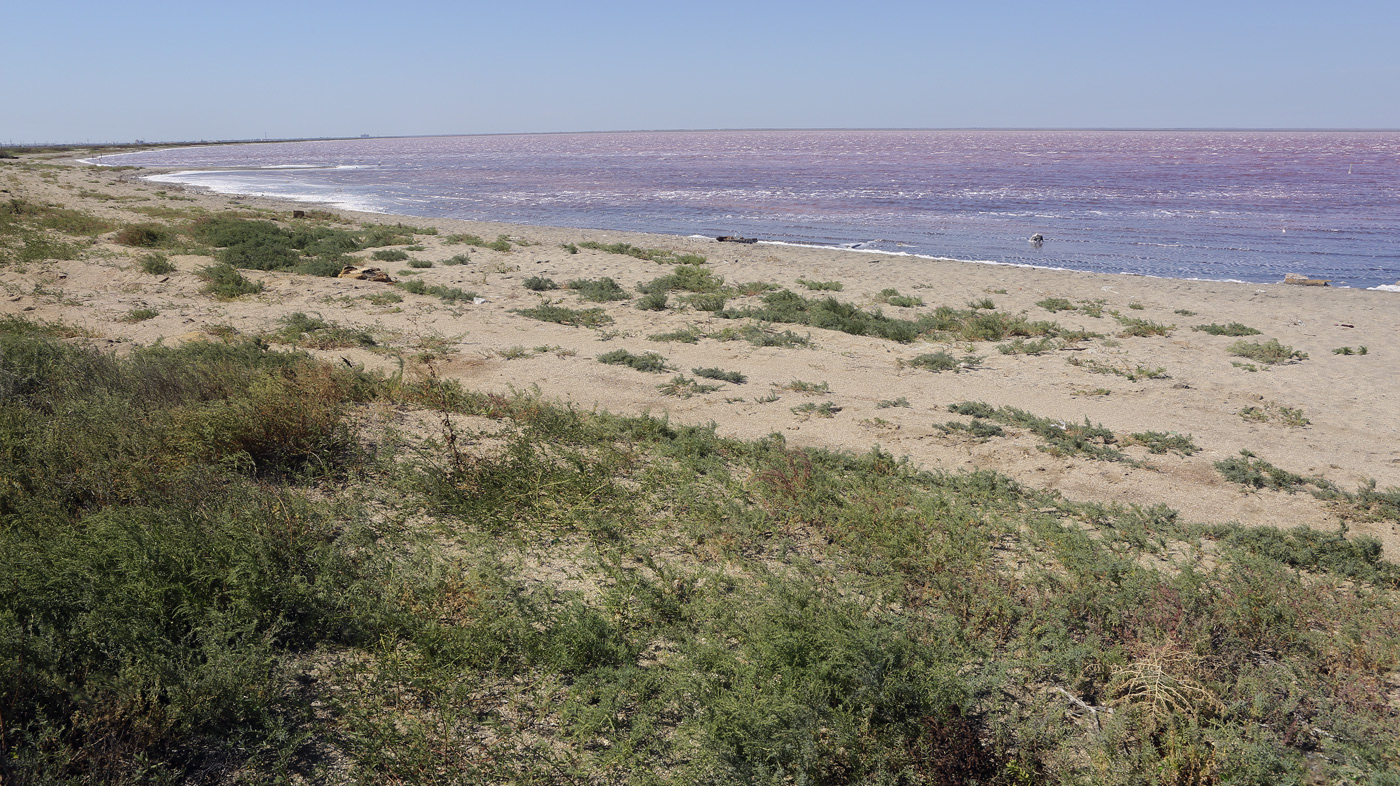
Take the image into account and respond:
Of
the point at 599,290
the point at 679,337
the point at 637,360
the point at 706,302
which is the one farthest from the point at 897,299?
the point at 637,360

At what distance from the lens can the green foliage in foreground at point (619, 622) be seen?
129 inches

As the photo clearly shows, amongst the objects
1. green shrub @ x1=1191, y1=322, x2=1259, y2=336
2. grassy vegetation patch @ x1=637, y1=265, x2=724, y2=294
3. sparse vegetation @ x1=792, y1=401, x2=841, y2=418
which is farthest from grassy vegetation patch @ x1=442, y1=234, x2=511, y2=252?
green shrub @ x1=1191, y1=322, x2=1259, y2=336

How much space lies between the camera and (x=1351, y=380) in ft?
32.8

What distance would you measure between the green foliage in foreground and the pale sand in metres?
1.24

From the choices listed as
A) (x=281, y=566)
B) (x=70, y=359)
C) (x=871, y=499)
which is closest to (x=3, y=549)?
(x=281, y=566)

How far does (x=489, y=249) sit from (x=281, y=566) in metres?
17.5

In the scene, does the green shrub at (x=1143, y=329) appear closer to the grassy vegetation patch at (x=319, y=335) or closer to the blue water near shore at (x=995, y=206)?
the blue water near shore at (x=995, y=206)

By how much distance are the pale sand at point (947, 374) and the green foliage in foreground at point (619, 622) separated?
1235mm

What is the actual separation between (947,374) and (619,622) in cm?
707

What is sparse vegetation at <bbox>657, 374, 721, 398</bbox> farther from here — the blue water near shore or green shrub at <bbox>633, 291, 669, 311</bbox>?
the blue water near shore

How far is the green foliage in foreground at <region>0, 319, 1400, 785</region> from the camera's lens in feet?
10.7

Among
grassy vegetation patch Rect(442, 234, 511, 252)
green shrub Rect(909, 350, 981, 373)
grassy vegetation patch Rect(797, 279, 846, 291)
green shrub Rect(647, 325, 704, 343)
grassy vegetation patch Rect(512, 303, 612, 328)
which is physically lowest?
green shrub Rect(909, 350, 981, 373)

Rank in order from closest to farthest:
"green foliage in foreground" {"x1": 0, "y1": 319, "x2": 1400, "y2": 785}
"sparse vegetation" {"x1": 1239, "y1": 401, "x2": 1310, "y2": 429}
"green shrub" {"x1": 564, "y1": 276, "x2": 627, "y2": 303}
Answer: "green foliage in foreground" {"x1": 0, "y1": 319, "x2": 1400, "y2": 785} → "sparse vegetation" {"x1": 1239, "y1": 401, "x2": 1310, "y2": 429} → "green shrub" {"x1": 564, "y1": 276, "x2": 627, "y2": 303}

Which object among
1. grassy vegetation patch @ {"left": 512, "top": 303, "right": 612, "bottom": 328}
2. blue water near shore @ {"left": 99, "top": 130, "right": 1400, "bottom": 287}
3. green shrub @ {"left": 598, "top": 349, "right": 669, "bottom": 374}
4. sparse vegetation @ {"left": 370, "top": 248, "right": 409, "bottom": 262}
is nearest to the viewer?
green shrub @ {"left": 598, "top": 349, "right": 669, "bottom": 374}
